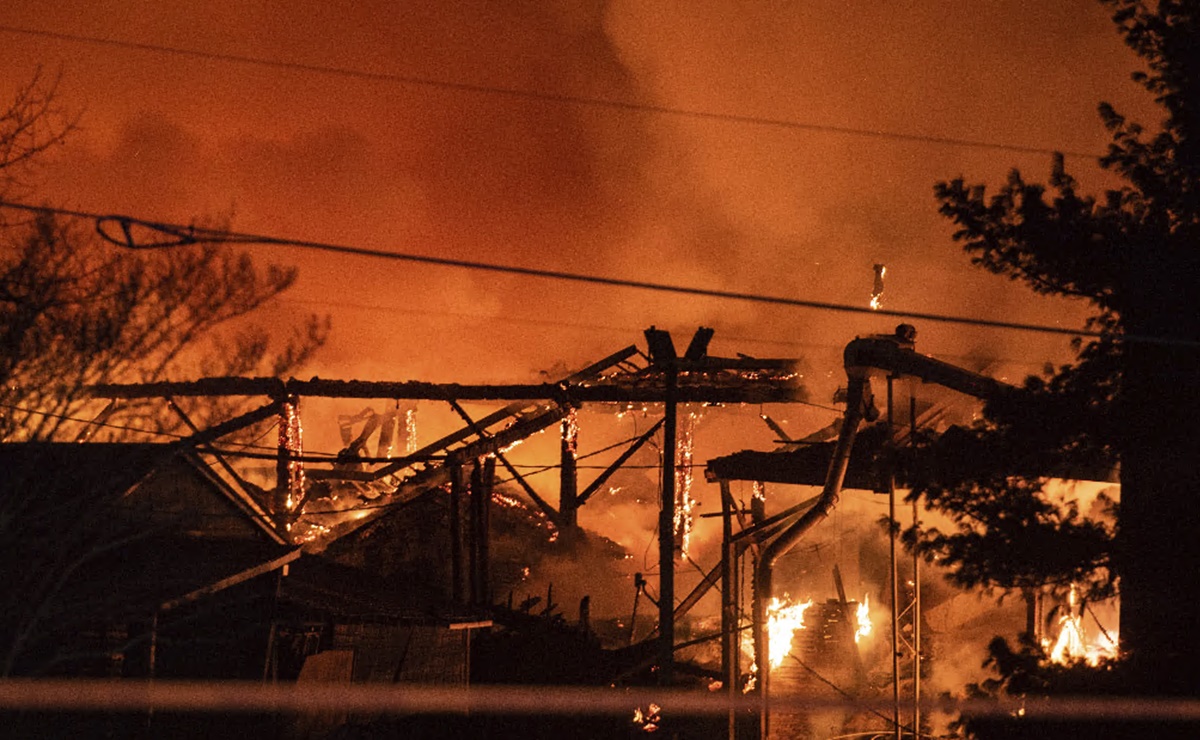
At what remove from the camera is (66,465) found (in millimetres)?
11805

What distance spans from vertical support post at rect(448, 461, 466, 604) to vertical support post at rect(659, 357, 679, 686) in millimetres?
4017

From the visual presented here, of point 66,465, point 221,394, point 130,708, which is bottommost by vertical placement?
point 130,708

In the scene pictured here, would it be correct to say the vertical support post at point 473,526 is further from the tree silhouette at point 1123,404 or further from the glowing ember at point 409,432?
the glowing ember at point 409,432

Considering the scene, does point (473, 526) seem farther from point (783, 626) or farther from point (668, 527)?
point (783, 626)

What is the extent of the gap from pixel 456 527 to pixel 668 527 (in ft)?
15.2

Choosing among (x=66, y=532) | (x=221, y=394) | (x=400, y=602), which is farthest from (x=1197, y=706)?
(x=221, y=394)

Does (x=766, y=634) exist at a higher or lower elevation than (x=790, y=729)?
higher

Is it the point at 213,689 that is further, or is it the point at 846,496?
the point at 846,496

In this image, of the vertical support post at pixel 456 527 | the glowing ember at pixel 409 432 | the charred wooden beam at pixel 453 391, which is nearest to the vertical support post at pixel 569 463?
the charred wooden beam at pixel 453 391

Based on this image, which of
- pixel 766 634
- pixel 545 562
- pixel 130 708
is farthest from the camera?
pixel 545 562

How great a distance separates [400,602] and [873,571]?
14.6m

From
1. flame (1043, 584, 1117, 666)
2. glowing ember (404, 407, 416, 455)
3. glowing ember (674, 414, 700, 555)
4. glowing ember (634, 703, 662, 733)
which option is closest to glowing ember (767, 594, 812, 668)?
glowing ember (674, 414, 700, 555)

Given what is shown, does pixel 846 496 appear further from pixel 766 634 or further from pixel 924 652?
pixel 766 634

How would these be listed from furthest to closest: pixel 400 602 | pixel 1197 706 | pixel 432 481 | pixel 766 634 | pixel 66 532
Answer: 1. pixel 432 481
2. pixel 400 602
3. pixel 766 634
4. pixel 66 532
5. pixel 1197 706
